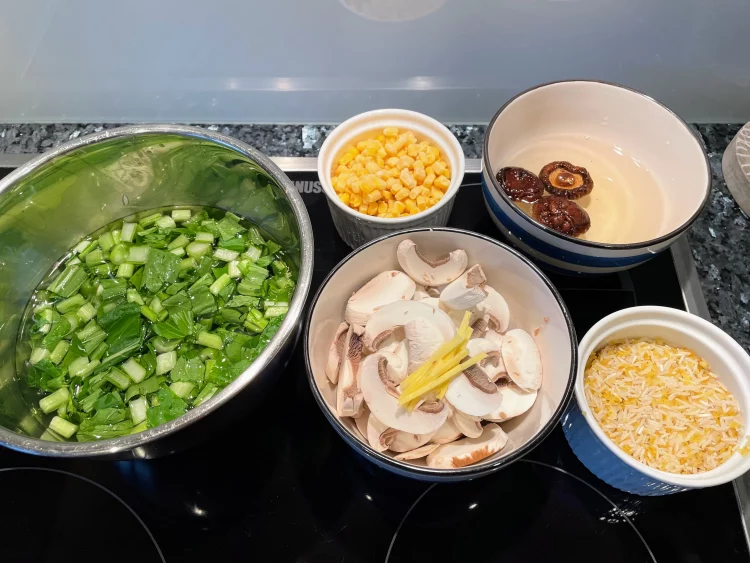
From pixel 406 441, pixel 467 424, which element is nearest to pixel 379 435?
pixel 406 441

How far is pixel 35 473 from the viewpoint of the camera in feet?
3.25

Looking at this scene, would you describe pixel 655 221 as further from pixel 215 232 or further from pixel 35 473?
pixel 35 473

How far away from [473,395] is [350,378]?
21cm

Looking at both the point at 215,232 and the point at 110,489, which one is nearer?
the point at 110,489

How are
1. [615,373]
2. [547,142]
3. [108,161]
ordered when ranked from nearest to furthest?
1. [615,373]
2. [108,161]
3. [547,142]

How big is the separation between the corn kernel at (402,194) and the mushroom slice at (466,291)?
241 mm

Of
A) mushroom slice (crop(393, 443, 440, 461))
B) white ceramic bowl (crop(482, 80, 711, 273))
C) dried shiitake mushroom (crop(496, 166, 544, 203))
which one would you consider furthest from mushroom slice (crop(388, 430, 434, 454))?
dried shiitake mushroom (crop(496, 166, 544, 203))

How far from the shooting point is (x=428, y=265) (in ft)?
3.25

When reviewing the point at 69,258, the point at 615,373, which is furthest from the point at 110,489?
the point at 615,373

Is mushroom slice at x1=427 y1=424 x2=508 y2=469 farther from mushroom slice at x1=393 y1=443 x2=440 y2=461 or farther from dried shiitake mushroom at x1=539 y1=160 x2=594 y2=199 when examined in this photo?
dried shiitake mushroom at x1=539 y1=160 x2=594 y2=199

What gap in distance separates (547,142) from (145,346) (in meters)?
1.03

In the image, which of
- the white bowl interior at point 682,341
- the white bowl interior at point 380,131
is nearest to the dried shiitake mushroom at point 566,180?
the white bowl interior at point 380,131

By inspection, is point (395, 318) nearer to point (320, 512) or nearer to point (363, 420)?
point (363, 420)

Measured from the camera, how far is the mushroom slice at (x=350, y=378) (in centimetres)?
86
